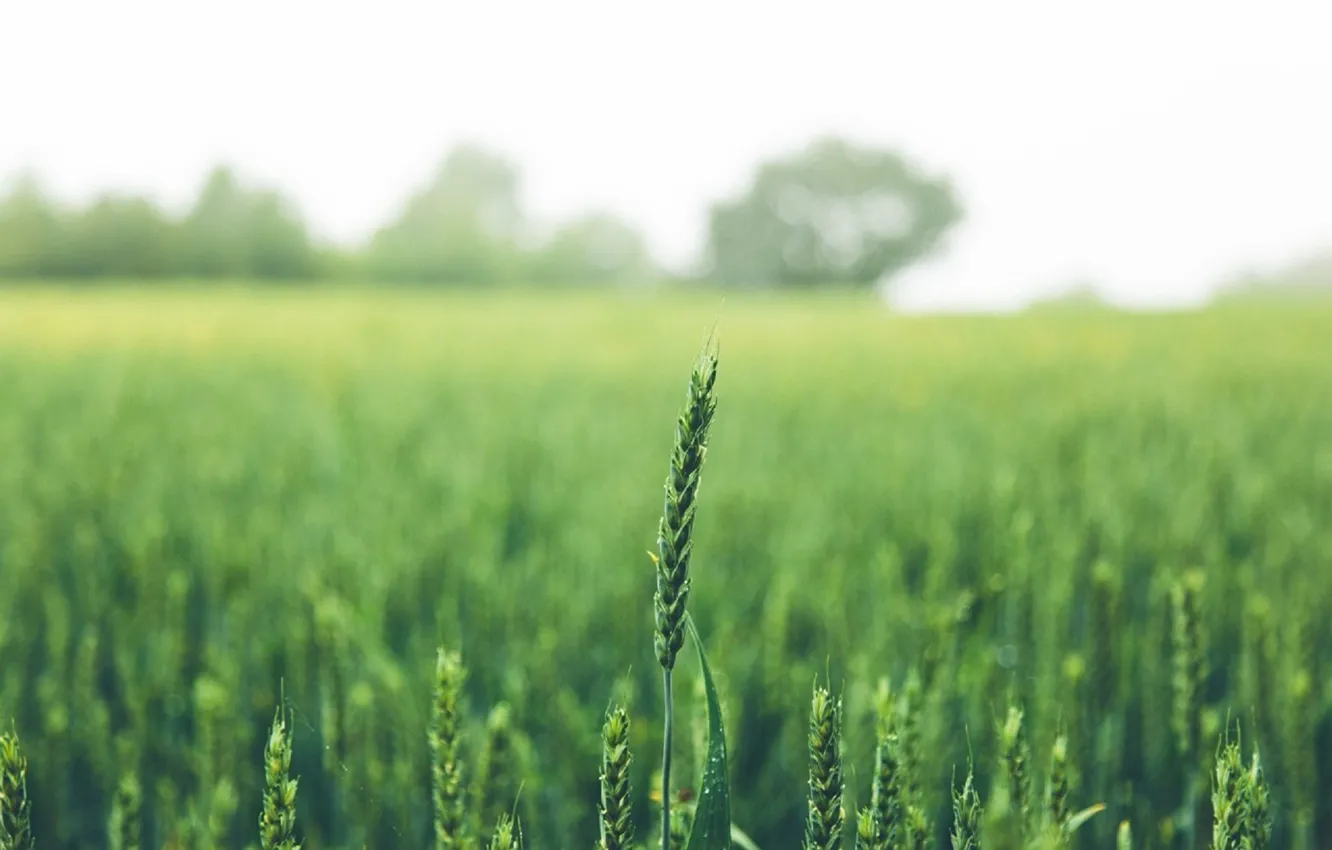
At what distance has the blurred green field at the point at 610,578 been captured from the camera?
4.14 ft

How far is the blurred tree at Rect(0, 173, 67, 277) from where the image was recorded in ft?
78.8

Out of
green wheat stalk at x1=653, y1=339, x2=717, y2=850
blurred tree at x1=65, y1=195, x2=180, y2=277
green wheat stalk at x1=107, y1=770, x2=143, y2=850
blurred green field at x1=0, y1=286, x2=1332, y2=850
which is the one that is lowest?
blurred green field at x1=0, y1=286, x2=1332, y2=850

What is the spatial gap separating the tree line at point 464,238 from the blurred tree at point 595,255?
160mm

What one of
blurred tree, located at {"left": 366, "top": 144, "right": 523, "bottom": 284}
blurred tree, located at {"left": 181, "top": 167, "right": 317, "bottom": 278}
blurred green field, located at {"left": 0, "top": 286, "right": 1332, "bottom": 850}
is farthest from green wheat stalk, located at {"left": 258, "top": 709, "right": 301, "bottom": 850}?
blurred tree, located at {"left": 181, "top": 167, "right": 317, "bottom": 278}

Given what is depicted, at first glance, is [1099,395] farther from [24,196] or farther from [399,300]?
[24,196]

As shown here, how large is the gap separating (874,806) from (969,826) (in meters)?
0.06

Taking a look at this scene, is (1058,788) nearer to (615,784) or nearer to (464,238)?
(615,784)

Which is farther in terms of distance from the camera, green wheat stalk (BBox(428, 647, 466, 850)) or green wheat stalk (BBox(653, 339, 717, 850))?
green wheat stalk (BBox(428, 647, 466, 850))

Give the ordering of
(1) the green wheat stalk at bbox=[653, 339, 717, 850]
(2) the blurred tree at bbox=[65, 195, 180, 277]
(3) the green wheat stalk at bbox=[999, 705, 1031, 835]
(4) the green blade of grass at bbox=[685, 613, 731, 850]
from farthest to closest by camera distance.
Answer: (2) the blurred tree at bbox=[65, 195, 180, 277] < (3) the green wheat stalk at bbox=[999, 705, 1031, 835] < (4) the green blade of grass at bbox=[685, 613, 731, 850] < (1) the green wheat stalk at bbox=[653, 339, 717, 850]

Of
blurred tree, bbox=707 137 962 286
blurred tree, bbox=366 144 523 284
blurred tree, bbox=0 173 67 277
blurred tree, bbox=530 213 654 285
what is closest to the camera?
blurred tree, bbox=0 173 67 277

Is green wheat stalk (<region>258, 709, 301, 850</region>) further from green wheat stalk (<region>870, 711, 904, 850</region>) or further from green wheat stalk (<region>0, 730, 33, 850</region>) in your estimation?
green wheat stalk (<region>870, 711, 904, 850</region>)

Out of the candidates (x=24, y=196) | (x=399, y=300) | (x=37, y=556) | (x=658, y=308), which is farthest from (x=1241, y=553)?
(x=24, y=196)

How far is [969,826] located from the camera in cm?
58

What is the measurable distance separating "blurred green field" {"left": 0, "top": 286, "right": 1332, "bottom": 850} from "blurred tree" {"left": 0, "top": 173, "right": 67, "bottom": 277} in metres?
23.1
